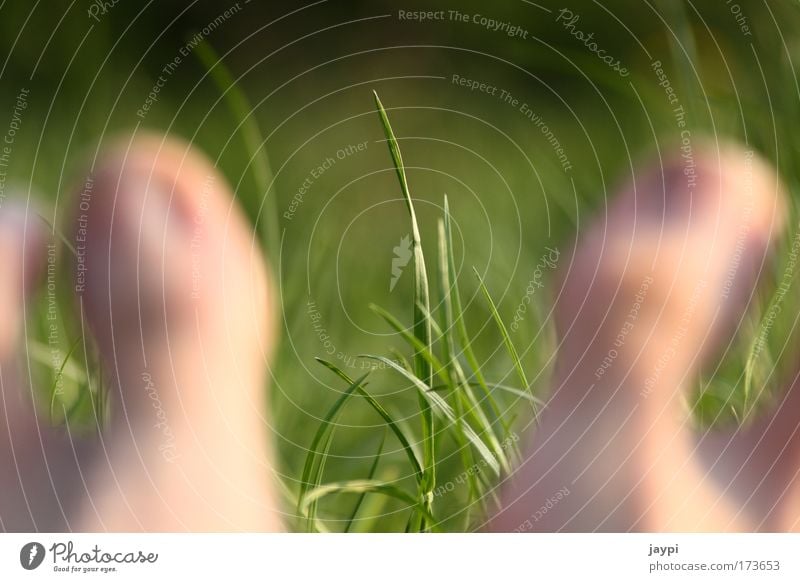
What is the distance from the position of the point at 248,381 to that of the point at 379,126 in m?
0.18

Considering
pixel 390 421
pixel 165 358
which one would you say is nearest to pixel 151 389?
pixel 165 358

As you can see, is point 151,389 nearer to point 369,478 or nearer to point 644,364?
point 369,478

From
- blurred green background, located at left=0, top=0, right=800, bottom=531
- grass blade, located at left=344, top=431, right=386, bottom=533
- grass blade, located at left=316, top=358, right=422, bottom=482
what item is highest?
blurred green background, located at left=0, top=0, right=800, bottom=531

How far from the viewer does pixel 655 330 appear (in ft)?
1.98

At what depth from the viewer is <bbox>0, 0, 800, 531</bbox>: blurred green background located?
2.10 feet

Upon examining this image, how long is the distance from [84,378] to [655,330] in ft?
1.09

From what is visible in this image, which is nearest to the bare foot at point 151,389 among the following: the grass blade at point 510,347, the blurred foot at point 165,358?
the blurred foot at point 165,358

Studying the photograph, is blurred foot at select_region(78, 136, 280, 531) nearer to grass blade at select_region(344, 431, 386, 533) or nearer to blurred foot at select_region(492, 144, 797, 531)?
grass blade at select_region(344, 431, 386, 533)

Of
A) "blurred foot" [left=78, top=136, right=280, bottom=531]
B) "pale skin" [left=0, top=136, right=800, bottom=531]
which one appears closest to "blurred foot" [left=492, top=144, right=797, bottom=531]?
"pale skin" [left=0, top=136, right=800, bottom=531]

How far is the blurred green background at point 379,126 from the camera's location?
2.10 feet

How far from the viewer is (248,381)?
627 mm

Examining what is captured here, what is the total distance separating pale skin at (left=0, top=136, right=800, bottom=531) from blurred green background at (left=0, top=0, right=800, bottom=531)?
0.09 ft

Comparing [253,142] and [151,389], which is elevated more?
[253,142]
